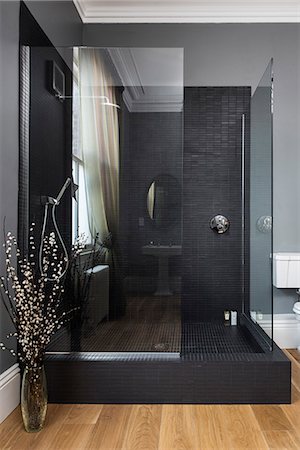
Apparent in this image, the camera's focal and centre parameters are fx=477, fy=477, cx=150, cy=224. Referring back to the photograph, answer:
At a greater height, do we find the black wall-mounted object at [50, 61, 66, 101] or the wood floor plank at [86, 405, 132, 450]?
the black wall-mounted object at [50, 61, 66, 101]

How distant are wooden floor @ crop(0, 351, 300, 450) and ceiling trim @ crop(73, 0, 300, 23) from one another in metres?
3.07

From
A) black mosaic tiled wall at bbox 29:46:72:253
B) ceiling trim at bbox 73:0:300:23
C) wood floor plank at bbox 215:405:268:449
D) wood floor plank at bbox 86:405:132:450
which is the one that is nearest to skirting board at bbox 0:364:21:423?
wood floor plank at bbox 86:405:132:450

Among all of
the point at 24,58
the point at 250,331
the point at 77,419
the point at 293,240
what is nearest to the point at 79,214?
the point at 24,58

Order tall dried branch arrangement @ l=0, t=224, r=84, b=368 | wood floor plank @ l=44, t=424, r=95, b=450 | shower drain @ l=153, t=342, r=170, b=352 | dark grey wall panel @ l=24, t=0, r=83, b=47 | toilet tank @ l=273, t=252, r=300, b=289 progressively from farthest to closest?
toilet tank @ l=273, t=252, r=300, b=289 → dark grey wall panel @ l=24, t=0, r=83, b=47 → shower drain @ l=153, t=342, r=170, b=352 → tall dried branch arrangement @ l=0, t=224, r=84, b=368 → wood floor plank @ l=44, t=424, r=95, b=450

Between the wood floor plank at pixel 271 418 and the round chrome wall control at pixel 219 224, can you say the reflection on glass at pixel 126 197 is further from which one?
the round chrome wall control at pixel 219 224

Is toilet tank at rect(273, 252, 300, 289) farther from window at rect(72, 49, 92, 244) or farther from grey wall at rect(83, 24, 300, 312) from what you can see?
window at rect(72, 49, 92, 244)

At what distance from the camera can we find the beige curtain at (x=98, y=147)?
284 cm

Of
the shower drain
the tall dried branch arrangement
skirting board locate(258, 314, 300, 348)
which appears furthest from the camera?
skirting board locate(258, 314, 300, 348)

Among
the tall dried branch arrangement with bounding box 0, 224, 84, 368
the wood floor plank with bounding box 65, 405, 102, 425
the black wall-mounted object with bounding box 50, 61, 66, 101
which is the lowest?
the wood floor plank with bounding box 65, 405, 102, 425

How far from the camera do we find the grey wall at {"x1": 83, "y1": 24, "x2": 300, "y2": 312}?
158 inches

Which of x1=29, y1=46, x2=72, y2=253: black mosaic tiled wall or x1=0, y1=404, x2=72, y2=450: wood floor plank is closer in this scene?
x1=0, y1=404, x2=72, y2=450: wood floor plank

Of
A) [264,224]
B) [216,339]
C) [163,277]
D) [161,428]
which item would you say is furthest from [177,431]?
[264,224]

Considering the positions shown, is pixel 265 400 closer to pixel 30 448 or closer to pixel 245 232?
pixel 30 448

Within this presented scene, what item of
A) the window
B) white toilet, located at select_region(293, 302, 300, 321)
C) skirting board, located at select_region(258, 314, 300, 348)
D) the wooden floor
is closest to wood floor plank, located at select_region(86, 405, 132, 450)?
the wooden floor
